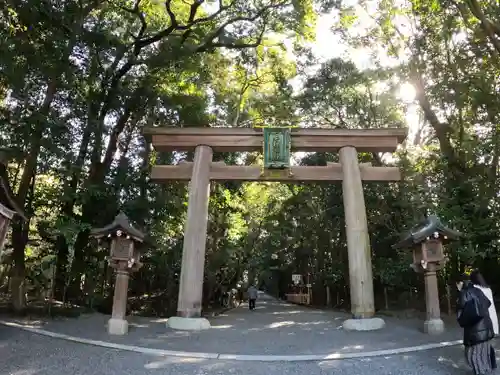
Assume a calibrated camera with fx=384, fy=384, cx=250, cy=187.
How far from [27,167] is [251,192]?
42.6 feet

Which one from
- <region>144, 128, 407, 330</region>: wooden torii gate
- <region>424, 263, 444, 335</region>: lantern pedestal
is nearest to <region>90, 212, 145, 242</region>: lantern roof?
<region>144, 128, 407, 330</region>: wooden torii gate

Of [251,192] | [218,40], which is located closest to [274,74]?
[218,40]

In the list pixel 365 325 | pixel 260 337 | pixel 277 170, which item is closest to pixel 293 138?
pixel 277 170

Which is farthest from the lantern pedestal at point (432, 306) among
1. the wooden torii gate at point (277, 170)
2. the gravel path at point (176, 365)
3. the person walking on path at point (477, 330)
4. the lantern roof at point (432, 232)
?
the person walking on path at point (477, 330)

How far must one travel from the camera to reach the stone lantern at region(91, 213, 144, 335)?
8.12 m

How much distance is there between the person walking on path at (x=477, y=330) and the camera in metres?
5.05

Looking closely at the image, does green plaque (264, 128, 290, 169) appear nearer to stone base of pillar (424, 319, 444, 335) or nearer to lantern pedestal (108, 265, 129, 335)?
lantern pedestal (108, 265, 129, 335)

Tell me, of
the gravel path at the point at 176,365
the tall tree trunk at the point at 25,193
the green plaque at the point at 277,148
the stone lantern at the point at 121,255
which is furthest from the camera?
the green plaque at the point at 277,148

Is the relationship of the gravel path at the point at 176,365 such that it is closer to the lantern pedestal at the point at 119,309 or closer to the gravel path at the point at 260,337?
the gravel path at the point at 260,337

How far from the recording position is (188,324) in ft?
28.8

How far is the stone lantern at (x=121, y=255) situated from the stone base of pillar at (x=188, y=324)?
115cm

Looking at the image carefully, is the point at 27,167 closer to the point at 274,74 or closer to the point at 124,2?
the point at 124,2

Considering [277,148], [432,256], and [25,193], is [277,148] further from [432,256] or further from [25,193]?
[25,193]

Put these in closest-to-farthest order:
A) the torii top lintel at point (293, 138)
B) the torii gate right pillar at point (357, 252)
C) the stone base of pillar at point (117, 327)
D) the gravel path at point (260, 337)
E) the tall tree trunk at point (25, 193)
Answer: the gravel path at point (260, 337), the stone base of pillar at point (117, 327), the torii gate right pillar at point (357, 252), the tall tree trunk at point (25, 193), the torii top lintel at point (293, 138)
